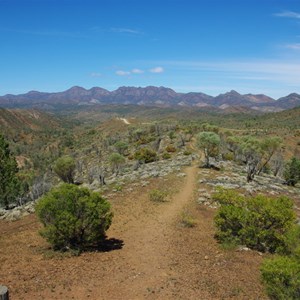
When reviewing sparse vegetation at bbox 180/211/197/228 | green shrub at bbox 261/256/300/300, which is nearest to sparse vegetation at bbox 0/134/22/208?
sparse vegetation at bbox 180/211/197/228

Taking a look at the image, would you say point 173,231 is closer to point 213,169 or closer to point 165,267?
point 165,267

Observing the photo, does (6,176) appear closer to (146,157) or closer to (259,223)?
(146,157)

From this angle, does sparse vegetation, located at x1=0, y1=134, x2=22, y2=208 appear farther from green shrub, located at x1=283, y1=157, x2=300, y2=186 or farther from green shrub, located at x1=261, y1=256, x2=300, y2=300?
green shrub, located at x1=261, y1=256, x2=300, y2=300

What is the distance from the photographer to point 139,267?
14898mm

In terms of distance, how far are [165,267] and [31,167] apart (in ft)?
408

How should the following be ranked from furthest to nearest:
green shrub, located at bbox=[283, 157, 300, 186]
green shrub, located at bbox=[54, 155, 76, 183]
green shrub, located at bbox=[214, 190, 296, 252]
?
1. green shrub, located at bbox=[54, 155, 76, 183]
2. green shrub, located at bbox=[283, 157, 300, 186]
3. green shrub, located at bbox=[214, 190, 296, 252]

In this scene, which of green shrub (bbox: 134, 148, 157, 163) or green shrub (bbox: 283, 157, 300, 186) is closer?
green shrub (bbox: 283, 157, 300, 186)

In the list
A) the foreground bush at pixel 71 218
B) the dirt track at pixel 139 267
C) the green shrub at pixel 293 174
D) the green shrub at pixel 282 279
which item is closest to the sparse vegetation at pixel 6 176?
the dirt track at pixel 139 267

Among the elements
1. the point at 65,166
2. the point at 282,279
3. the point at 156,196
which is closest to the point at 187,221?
the point at 156,196

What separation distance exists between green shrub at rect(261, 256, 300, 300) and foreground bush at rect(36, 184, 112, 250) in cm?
940

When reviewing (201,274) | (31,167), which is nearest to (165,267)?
(201,274)

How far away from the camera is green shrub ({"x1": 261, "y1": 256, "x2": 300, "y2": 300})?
9.28 meters

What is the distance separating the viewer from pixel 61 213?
16.4m

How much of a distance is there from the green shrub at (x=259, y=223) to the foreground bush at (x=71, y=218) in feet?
21.8
